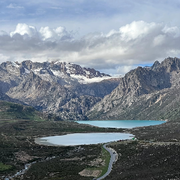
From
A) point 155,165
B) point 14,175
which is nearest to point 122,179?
point 155,165

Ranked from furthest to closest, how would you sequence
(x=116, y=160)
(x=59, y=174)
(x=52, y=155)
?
(x=52, y=155), (x=116, y=160), (x=59, y=174)

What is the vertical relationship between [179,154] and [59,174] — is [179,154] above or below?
above

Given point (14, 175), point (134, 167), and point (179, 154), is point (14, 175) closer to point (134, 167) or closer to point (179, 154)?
point (134, 167)

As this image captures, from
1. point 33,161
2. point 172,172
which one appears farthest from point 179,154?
point 33,161

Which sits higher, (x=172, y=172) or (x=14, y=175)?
(x=172, y=172)

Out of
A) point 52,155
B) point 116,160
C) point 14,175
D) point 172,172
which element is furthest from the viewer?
point 52,155

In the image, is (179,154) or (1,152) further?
(1,152)

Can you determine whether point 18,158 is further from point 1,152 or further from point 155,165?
point 155,165

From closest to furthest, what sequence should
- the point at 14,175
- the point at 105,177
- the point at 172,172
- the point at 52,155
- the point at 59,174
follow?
the point at 172,172 < the point at 105,177 < the point at 59,174 < the point at 14,175 < the point at 52,155

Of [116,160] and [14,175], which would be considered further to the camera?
[116,160]
